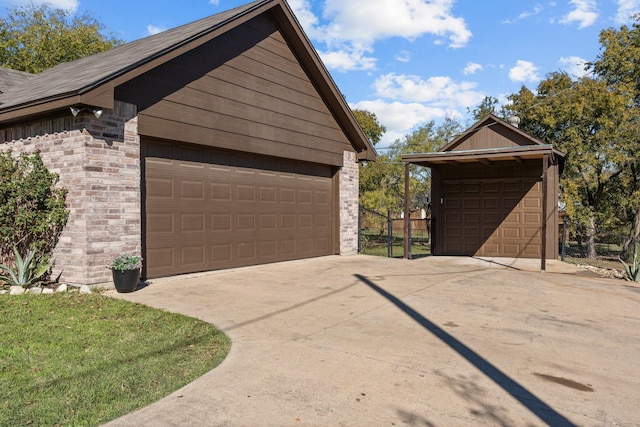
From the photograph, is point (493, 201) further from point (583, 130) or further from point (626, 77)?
point (626, 77)

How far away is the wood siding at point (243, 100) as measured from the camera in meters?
8.35

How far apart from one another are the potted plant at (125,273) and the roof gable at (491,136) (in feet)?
37.6

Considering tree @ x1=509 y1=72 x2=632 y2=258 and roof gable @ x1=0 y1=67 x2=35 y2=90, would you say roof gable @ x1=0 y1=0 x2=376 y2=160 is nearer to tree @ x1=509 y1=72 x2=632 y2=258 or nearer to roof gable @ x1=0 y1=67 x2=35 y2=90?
roof gable @ x1=0 y1=67 x2=35 y2=90

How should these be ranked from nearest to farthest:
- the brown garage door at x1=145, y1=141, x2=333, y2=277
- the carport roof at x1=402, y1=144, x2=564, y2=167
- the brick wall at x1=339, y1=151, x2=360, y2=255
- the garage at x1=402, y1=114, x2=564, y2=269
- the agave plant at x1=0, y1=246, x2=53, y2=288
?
the agave plant at x1=0, y1=246, x2=53, y2=288 < the brown garage door at x1=145, y1=141, x2=333, y2=277 < the carport roof at x1=402, y1=144, x2=564, y2=167 < the brick wall at x1=339, y1=151, x2=360, y2=255 < the garage at x1=402, y1=114, x2=564, y2=269

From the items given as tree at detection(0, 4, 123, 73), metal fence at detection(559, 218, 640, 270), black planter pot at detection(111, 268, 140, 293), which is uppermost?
tree at detection(0, 4, 123, 73)

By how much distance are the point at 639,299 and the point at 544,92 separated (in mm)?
16089

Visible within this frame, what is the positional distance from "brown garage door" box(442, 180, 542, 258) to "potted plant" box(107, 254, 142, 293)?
1042cm

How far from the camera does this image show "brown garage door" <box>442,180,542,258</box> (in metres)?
14.0

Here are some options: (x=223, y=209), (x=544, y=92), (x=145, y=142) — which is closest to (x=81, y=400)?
(x=145, y=142)

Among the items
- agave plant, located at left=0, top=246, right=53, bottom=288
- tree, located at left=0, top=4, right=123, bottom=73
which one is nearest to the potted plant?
agave plant, located at left=0, top=246, right=53, bottom=288

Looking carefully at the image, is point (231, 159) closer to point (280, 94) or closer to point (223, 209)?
point (223, 209)

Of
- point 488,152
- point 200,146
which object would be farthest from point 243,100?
point 488,152

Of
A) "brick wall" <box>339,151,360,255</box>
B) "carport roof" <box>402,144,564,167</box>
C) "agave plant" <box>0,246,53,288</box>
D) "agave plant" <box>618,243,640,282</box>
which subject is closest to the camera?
"agave plant" <box>0,246,53,288</box>

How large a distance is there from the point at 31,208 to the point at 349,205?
8.28m
